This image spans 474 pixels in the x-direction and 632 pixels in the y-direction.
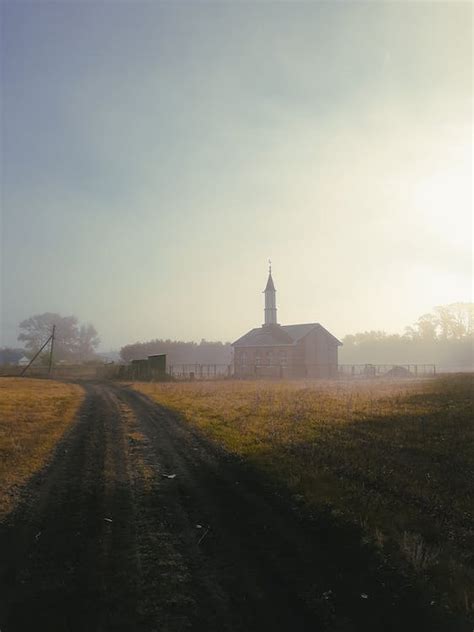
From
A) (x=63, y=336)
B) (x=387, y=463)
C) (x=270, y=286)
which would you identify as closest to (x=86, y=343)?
(x=63, y=336)

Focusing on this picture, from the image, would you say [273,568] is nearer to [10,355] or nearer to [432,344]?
[432,344]

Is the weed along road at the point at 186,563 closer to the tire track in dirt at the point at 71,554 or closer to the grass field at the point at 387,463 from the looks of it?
the tire track in dirt at the point at 71,554

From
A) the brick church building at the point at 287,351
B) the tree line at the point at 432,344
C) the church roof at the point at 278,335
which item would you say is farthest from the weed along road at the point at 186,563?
the tree line at the point at 432,344

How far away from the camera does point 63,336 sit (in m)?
114

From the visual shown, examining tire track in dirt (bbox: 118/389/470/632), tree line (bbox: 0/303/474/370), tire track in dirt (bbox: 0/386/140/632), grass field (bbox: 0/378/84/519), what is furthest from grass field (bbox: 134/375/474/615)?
tree line (bbox: 0/303/474/370)

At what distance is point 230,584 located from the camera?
4.85 metres

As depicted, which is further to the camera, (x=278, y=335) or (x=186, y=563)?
(x=278, y=335)

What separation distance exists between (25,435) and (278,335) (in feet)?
154

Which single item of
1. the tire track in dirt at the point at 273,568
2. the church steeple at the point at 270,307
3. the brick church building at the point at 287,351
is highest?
the church steeple at the point at 270,307

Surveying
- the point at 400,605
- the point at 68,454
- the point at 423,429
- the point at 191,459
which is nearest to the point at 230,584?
the point at 400,605

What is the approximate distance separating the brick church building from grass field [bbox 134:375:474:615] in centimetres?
3533

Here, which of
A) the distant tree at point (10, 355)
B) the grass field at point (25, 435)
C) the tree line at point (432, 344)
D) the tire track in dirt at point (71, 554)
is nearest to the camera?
the tire track in dirt at point (71, 554)

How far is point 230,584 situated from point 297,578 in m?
0.83

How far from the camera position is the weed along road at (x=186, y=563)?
426 cm
